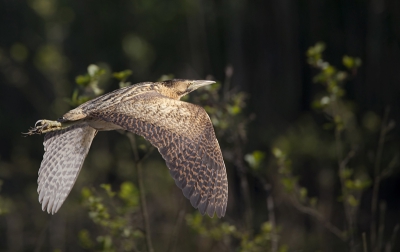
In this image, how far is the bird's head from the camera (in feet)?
12.6

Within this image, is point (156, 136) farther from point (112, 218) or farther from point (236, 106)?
point (112, 218)

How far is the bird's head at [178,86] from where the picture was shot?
3.84 m

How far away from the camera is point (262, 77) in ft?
39.1

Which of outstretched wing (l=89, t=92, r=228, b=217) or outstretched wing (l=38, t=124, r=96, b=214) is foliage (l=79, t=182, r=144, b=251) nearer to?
outstretched wing (l=38, t=124, r=96, b=214)

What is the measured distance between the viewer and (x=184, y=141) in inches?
125

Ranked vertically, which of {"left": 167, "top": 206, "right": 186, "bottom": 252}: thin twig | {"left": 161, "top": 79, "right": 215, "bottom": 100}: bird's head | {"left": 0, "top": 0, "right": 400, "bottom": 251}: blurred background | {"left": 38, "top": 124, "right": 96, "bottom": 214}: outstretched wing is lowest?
{"left": 0, "top": 0, "right": 400, "bottom": 251}: blurred background

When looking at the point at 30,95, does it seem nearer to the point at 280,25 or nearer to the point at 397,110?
the point at 280,25

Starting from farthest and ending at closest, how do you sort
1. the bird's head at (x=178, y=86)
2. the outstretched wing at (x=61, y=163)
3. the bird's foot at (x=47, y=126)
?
the bird's head at (x=178, y=86)
the outstretched wing at (x=61, y=163)
the bird's foot at (x=47, y=126)

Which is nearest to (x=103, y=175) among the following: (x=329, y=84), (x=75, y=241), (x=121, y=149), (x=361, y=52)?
(x=121, y=149)

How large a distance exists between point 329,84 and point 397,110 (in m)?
5.81

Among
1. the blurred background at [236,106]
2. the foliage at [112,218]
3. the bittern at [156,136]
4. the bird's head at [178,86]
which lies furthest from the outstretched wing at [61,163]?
the bird's head at [178,86]

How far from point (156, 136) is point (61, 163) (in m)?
0.79

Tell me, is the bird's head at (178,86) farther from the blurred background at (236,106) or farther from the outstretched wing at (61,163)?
the outstretched wing at (61,163)

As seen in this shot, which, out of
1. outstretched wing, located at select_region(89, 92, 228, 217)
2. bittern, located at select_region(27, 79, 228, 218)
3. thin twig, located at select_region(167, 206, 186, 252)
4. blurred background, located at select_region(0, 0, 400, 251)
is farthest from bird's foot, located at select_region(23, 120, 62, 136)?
thin twig, located at select_region(167, 206, 186, 252)
